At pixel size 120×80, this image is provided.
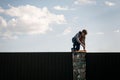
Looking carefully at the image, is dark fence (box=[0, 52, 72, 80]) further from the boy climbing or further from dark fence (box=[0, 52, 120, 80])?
the boy climbing

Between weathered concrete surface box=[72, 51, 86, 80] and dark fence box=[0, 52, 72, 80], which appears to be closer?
weathered concrete surface box=[72, 51, 86, 80]

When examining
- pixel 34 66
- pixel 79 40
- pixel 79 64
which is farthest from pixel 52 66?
pixel 79 40

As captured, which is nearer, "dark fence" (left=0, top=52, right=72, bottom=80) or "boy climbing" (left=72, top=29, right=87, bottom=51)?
"boy climbing" (left=72, top=29, right=87, bottom=51)

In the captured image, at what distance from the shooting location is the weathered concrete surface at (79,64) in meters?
12.2

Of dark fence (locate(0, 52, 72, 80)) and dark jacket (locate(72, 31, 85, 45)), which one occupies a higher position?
dark jacket (locate(72, 31, 85, 45))

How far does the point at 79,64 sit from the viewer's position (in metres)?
12.2

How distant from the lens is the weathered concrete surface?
40.1 ft

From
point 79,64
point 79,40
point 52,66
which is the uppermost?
point 79,40

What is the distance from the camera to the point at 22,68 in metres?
12.6

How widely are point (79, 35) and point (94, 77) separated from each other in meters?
2.37

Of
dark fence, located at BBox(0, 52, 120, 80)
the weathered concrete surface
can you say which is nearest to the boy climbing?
the weathered concrete surface

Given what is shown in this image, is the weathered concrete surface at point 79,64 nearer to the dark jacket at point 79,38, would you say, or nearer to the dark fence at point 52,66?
the dark fence at point 52,66

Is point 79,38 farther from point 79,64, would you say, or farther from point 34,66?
point 34,66

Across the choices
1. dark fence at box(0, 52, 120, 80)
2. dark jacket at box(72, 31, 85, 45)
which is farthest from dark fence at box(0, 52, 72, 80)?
dark jacket at box(72, 31, 85, 45)
